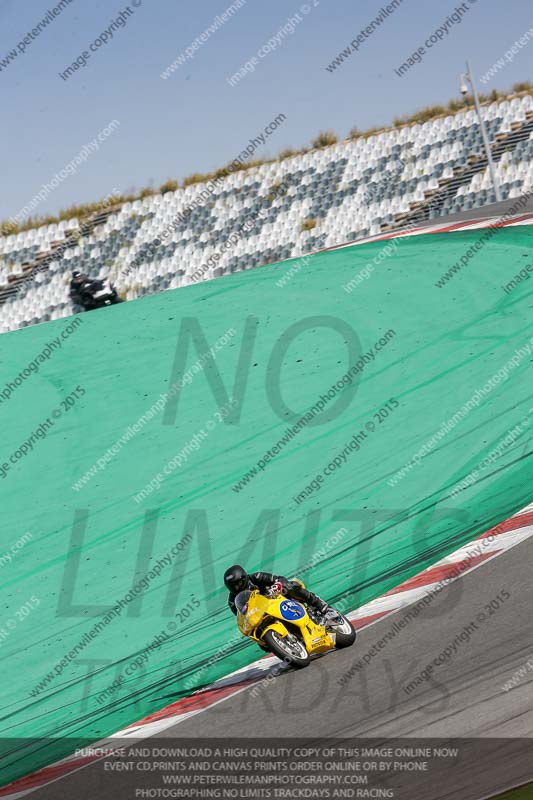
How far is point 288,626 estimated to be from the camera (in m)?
7.78

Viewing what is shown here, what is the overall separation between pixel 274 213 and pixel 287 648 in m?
20.9

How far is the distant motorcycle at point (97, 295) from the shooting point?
21812 millimetres

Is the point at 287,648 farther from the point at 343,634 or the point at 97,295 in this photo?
the point at 97,295

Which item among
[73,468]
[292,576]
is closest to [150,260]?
[73,468]

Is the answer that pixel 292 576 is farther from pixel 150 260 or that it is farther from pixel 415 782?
pixel 150 260

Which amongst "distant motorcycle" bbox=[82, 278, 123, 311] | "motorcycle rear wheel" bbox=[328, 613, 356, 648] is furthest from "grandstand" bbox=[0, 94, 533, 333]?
"motorcycle rear wheel" bbox=[328, 613, 356, 648]

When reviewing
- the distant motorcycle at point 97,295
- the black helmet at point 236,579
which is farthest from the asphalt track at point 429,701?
the distant motorcycle at point 97,295

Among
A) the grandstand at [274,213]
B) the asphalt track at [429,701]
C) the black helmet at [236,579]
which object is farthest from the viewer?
the grandstand at [274,213]

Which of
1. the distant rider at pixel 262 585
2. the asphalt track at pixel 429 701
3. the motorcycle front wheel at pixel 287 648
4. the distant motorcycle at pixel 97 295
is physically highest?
the distant motorcycle at pixel 97 295

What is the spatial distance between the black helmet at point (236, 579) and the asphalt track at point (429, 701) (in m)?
0.83

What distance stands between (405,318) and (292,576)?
283 inches

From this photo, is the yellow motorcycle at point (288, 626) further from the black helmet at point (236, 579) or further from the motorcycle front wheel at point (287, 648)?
the black helmet at point (236, 579)

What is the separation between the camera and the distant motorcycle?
21812mm

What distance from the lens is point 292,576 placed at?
9961 millimetres
